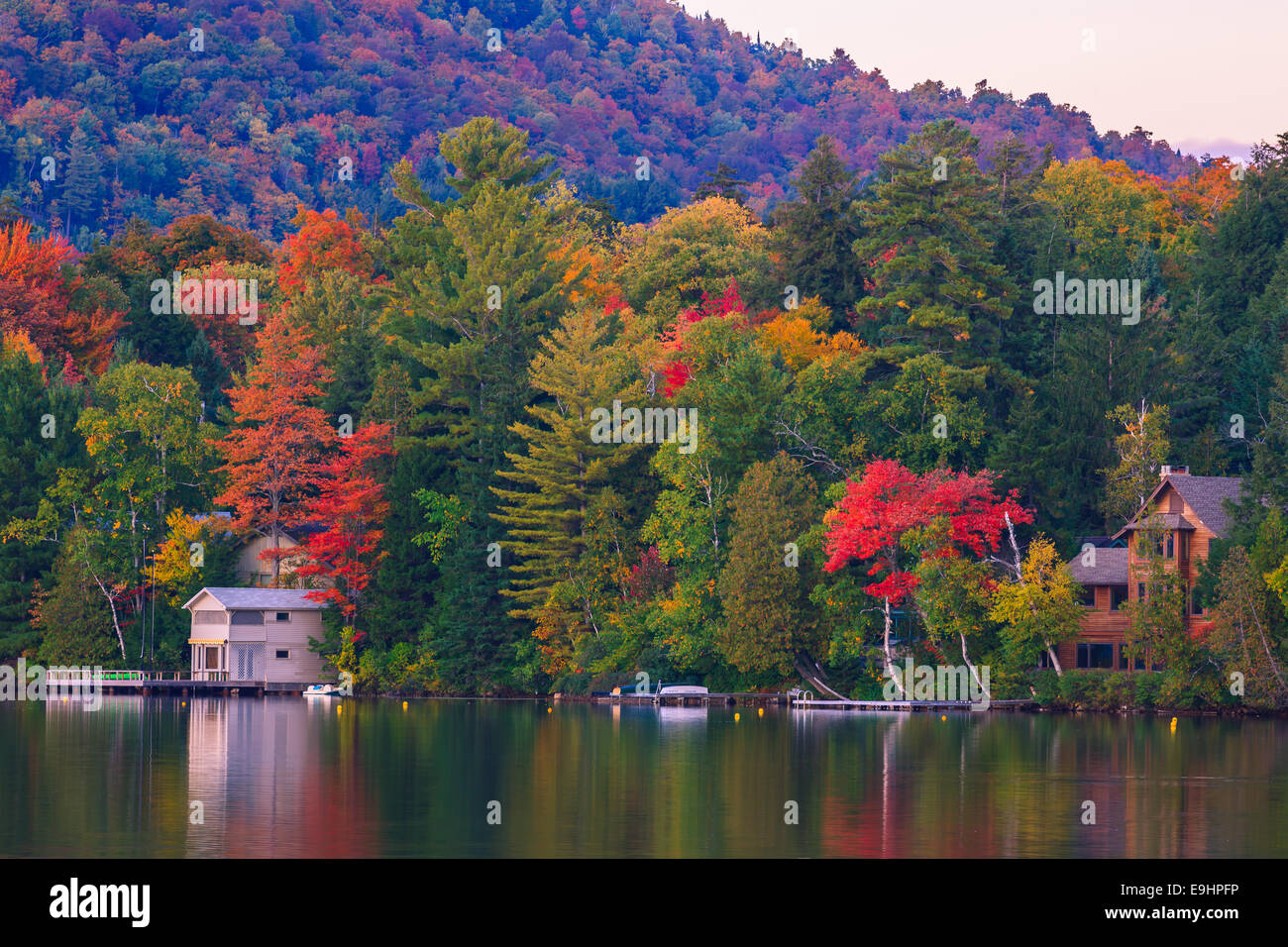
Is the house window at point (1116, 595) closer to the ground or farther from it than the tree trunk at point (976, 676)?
farther from it

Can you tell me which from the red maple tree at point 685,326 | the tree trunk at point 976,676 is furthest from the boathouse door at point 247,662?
the tree trunk at point 976,676

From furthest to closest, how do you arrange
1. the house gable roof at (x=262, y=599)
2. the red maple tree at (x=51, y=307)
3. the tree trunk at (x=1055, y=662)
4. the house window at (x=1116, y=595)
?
the red maple tree at (x=51, y=307) < the house gable roof at (x=262, y=599) < the house window at (x=1116, y=595) < the tree trunk at (x=1055, y=662)

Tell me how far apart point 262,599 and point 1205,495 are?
1808 inches

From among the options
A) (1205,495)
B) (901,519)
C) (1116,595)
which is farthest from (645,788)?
(1205,495)

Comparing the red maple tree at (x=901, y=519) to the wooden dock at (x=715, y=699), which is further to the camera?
the wooden dock at (x=715, y=699)

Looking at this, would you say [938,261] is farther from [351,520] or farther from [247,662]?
[247,662]

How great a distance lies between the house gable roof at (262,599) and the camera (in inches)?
3615

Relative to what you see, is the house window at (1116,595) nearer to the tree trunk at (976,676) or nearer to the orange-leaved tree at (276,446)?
the tree trunk at (976,676)

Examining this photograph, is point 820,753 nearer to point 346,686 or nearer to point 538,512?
point 538,512

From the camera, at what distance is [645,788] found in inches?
1684

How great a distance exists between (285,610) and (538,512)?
624 inches

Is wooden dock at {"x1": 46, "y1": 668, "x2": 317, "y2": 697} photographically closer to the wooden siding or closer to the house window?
the wooden siding

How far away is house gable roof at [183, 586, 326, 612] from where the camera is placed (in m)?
91.8
